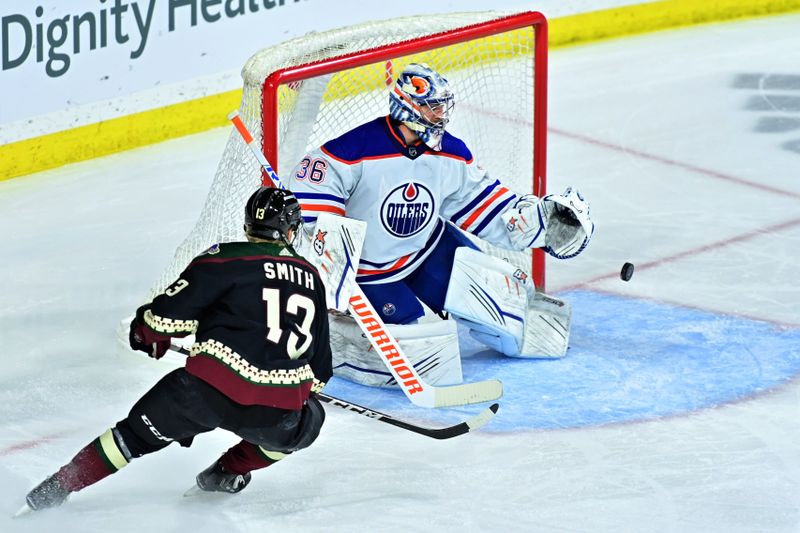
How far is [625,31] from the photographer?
7.59 meters

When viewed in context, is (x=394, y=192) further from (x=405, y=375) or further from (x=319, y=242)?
(x=405, y=375)

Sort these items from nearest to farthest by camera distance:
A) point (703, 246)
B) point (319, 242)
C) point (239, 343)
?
point (239, 343)
point (319, 242)
point (703, 246)

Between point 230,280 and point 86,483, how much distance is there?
58 centimetres

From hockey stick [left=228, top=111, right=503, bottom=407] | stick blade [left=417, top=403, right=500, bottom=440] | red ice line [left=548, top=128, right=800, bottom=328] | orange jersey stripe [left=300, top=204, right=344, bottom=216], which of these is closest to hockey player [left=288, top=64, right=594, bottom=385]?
orange jersey stripe [left=300, top=204, right=344, bottom=216]

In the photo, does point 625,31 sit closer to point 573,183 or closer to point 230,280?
point 573,183

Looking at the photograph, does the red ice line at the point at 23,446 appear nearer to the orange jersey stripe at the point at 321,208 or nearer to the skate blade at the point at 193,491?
the skate blade at the point at 193,491

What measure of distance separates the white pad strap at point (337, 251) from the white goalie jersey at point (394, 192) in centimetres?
6

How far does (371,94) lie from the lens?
4.62 meters

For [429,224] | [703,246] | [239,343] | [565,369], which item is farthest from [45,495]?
[703,246]

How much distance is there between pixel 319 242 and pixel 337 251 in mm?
50

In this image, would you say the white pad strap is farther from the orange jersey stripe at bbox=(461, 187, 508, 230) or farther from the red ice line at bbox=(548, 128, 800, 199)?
the red ice line at bbox=(548, 128, 800, 199)

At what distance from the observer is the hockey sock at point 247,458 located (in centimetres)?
341

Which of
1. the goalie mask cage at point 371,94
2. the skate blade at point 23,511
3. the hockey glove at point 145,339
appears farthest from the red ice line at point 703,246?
the skate blade at point 23,511

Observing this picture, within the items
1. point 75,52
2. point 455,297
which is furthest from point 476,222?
point 75,52
